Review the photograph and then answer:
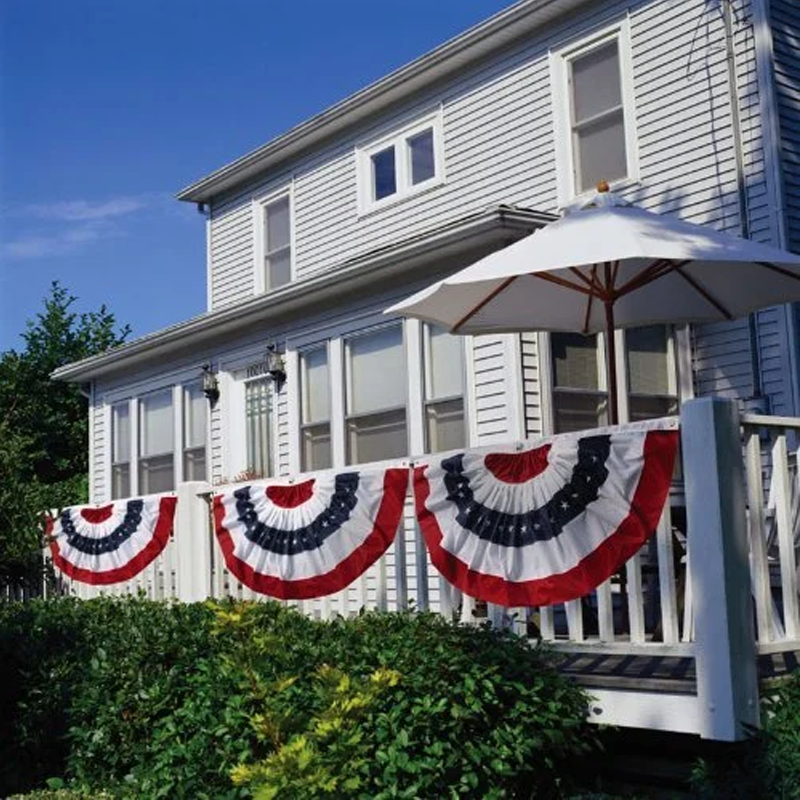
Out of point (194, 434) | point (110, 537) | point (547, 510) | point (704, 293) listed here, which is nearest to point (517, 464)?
point (547, 510)

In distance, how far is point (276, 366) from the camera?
13203mm

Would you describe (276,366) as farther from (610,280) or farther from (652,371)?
(610,280)

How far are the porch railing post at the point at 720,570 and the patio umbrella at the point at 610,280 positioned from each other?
1.53 m

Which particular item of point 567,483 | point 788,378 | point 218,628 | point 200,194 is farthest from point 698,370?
point 200,194

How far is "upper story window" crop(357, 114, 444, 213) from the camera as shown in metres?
14.3

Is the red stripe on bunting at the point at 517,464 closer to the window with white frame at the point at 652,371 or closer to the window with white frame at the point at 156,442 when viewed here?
the window with white frame at the point at 652,371

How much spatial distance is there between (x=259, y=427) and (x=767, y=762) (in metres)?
10.5

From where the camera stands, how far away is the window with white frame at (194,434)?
15.2 m

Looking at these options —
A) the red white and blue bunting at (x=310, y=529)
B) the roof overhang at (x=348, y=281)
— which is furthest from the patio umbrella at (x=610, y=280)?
the roof overhang at (x=348, y=281)

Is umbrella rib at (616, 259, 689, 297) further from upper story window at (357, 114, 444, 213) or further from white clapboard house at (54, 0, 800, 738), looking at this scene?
upper story window at (357, 114, 444, 213)

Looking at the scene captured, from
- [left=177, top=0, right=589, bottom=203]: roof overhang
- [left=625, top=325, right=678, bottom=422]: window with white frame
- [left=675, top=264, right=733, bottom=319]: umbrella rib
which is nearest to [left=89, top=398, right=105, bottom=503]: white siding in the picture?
[left=177, top=0, right=589, bottom=203]: roof overhang

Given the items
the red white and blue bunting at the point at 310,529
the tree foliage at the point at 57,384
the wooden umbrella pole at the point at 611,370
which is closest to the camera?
the red white and blue bunting at the point at 310,529

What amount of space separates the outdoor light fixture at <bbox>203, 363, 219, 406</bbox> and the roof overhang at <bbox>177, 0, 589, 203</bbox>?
12.2 ft

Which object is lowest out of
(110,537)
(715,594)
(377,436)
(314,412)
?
(715,594)
